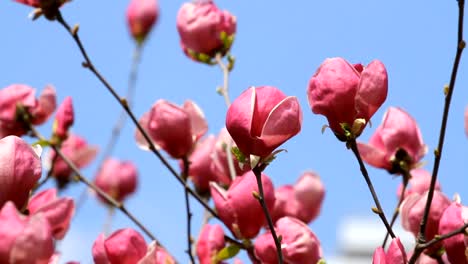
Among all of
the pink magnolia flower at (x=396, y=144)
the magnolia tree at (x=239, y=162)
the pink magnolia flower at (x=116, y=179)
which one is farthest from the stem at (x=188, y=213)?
the pink magnolia flower at (x=116, y=179)

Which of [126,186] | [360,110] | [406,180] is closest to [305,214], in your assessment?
[406,180]

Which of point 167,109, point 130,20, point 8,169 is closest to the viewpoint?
point 8,169

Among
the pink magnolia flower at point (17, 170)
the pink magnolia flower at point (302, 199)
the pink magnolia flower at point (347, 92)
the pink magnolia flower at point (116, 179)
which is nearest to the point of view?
the pink magnolia flower at point (17, 170)

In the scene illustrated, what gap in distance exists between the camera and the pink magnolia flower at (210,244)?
134cm

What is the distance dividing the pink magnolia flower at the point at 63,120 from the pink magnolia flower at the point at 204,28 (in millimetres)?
283

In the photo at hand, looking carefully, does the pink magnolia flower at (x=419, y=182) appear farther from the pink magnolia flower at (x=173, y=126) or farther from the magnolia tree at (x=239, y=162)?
the pink magnolia flower at (x=173, y=126)

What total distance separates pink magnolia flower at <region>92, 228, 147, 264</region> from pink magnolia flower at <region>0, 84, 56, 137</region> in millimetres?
590

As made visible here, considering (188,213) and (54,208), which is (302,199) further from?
(54,208)

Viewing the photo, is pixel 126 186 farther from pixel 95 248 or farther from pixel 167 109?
pixel 95 248

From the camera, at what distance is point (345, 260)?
1266cm

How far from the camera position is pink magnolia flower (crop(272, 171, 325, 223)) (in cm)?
150

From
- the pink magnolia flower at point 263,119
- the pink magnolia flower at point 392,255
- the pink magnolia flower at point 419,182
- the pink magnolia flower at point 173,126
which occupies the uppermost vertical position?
the pink magnolia flower at point 263,119

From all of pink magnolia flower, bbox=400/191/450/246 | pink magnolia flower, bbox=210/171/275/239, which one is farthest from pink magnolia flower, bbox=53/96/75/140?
pink magnolia flower, bbox=400/191/450/246

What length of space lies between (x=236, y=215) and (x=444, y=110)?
388mm
